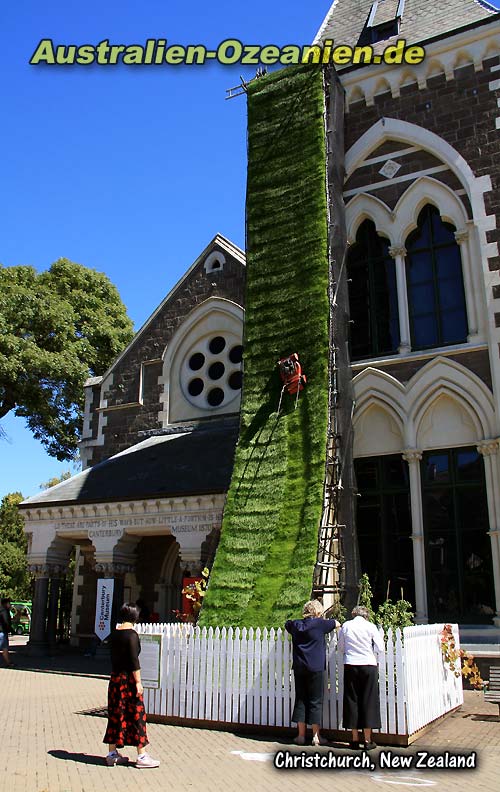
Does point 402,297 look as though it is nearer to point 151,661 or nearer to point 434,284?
point 434,284

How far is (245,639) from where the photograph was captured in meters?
9.59

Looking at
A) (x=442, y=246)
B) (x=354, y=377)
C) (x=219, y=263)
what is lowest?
(x=354, y=377)

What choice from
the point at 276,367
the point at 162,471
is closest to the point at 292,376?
the point at 276,367

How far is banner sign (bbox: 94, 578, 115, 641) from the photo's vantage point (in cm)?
1620

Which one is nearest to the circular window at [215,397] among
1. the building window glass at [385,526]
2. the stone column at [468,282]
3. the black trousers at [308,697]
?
the building window glass at [385,526]

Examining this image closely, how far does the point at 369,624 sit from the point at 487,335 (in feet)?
22.2

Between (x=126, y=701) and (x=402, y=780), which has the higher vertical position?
(x=126, y=701)

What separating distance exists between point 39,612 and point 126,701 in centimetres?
1129

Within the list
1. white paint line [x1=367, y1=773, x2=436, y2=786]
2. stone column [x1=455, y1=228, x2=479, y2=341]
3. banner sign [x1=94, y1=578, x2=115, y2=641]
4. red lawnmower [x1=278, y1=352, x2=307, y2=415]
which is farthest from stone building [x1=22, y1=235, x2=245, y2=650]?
white paint line [x1=367, y1=773, x2=436, y2=786]

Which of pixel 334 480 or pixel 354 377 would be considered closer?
pixel 334 480

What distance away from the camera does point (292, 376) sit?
44.6 feet

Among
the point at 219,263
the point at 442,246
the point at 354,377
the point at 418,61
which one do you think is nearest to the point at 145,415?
the point at 219,263

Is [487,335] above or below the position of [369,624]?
above

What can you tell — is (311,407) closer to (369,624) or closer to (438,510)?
(438,510)
